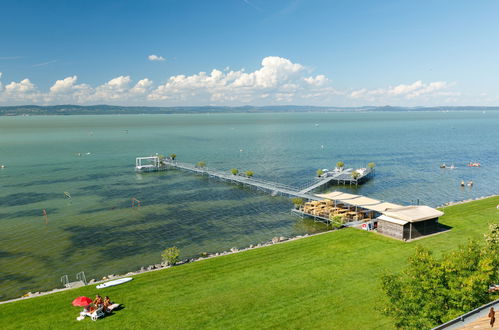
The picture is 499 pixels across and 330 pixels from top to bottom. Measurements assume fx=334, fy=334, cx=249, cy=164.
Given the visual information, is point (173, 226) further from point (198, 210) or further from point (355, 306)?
point (355, 306)

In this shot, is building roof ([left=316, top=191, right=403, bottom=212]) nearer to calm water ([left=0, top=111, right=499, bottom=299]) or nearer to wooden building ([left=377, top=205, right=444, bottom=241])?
calm water ([left=0, top=111, right=499, bottom=299])

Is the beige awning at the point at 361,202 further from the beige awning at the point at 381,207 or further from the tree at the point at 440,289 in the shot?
the tree at the point at 440,289

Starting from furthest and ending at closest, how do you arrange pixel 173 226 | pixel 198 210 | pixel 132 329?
pixel 198 210, pixel 173 226, pixel 132 329

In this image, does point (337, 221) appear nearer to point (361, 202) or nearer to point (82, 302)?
point (361, 202)

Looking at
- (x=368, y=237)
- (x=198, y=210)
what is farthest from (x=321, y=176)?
(x=368, y=237)

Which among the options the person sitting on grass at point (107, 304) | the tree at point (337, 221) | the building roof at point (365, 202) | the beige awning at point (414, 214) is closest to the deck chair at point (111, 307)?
the person sitting on grass at point (107, 304)
